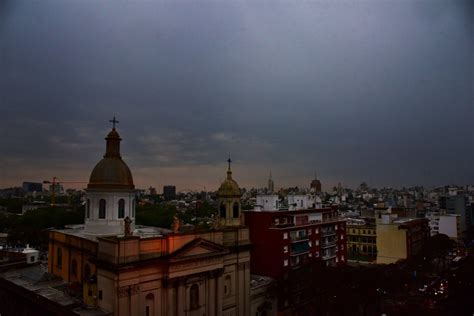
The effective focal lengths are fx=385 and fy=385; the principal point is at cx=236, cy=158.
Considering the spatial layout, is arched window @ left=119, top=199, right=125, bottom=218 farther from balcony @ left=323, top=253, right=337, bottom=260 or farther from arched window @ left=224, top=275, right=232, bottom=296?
balcony @ left=323, top=253, right=337, bottom=260

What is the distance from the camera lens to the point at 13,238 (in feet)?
116

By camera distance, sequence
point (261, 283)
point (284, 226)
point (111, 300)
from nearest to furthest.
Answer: point (111, 300) < point (261, 283) < point (284, 226)

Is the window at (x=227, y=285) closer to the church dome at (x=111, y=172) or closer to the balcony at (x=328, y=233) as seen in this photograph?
the church dome at (x=111, y=172)

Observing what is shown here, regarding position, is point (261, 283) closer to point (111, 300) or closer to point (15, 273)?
point (111, 300)

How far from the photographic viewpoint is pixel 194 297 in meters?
16.0

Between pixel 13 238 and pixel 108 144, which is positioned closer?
pixel 108 144

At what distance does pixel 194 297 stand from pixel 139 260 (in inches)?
131

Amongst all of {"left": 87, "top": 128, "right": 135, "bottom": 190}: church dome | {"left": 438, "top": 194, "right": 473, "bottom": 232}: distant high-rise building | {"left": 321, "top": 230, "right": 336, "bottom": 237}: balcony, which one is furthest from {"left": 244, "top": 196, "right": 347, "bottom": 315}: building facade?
{"left": 438, "top": 194, "right": 473, "bottom": 232}: distant high-rise building

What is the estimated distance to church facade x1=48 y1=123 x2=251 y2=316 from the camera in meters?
13.8

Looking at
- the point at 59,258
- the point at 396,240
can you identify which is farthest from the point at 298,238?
the point at 396,240

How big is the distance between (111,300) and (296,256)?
1293 cm

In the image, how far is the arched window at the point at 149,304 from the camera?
1441 cm

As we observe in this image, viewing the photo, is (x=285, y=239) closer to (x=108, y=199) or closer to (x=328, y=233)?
(x=328, y=233)

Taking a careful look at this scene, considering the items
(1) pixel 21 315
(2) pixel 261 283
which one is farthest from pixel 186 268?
(1) pixel 21 315
